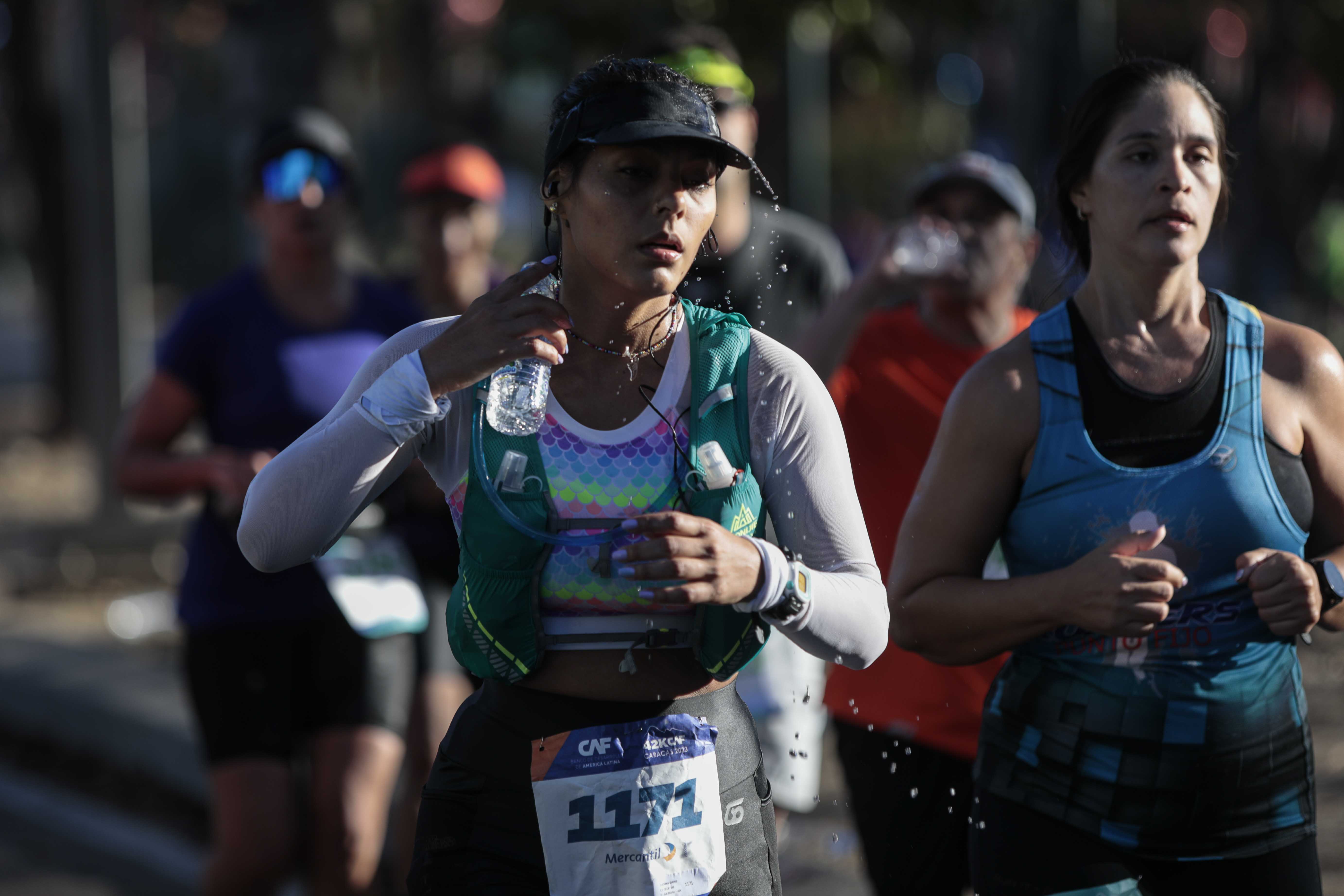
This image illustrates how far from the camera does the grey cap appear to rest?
4.13m

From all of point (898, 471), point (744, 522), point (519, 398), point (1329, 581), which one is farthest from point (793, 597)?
Answer: point (898, 471)

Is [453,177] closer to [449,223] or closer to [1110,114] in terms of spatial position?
[449,223]

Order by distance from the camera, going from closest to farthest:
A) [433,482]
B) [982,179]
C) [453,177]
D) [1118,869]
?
[1118,869] → [982,179] → [433,482] → [453,177]

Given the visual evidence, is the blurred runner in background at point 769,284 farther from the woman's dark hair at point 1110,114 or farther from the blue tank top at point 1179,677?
the blue tank top at point 1179,677

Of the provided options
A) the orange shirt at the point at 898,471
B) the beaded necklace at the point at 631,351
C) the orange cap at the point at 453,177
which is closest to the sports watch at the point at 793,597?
the beaded necklace at the point at 631,351

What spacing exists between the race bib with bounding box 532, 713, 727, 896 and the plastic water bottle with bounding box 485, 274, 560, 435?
481mm

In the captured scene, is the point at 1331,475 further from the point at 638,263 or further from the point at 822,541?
the point at 638,263

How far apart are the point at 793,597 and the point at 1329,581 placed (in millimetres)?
1034

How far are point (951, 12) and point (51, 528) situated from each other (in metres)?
7.53

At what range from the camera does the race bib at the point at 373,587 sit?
4488mm

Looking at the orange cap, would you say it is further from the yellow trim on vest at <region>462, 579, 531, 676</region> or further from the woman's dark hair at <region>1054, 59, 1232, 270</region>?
the yellow trim on vest at <region>462, 579, 531, 676</region>

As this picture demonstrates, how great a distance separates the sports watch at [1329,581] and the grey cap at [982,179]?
1.55 meters

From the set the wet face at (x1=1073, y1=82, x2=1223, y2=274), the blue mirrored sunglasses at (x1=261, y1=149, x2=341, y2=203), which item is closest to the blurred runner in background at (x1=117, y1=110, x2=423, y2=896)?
the blue mirrored sunglasses at (x1=261, y1=149, x2=341, y2=203)

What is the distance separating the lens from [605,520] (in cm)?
253
